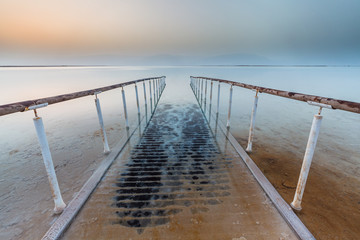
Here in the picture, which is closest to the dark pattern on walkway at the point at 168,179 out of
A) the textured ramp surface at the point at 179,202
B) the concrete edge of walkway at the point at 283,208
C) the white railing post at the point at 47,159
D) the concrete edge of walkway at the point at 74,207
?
the textured ramp surface at the point at 179,202

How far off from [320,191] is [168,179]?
6.42ft

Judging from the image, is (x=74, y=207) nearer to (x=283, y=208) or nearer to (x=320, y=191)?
(x=283, y=208)

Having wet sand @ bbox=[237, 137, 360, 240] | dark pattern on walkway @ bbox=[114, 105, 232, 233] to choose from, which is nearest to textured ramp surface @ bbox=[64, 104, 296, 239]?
dark pattern on walkway @ bbox=[114, 105, 232, 233]

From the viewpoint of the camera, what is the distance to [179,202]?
1732mm

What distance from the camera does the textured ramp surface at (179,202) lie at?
4.65 ft

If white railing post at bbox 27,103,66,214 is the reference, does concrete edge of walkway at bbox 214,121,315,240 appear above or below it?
below

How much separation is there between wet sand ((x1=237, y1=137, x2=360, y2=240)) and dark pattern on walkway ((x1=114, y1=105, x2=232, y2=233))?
734mm

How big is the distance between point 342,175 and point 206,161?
2.07 metres

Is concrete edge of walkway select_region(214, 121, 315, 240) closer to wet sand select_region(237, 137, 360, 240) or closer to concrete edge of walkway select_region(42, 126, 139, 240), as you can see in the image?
wet sand select_region(237, 137, 360, 240)

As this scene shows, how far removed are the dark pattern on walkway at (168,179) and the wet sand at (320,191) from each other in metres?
0.73

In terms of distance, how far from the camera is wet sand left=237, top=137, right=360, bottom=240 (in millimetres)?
1543

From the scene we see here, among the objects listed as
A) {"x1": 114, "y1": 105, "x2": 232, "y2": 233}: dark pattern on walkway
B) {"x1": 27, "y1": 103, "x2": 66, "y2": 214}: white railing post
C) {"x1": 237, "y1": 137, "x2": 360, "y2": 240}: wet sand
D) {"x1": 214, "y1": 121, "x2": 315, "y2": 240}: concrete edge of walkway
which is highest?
{"x1": 27, "y1": 103, "x2": 66, "y2": 214}: white railing post

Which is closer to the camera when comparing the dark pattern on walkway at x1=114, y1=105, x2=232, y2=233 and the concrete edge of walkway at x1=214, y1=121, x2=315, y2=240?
the concrete edge of walkway at x1=214, y1=121, x2=315, y2=240

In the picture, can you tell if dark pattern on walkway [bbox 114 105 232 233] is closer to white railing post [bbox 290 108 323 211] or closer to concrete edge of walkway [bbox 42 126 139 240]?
concrete edge of walkway [bbox 42 126 139 240]
